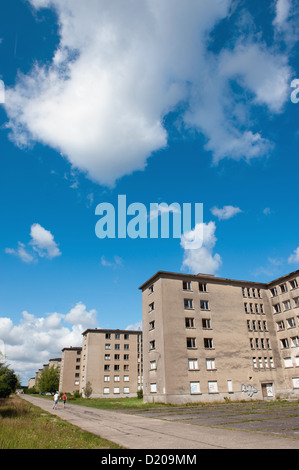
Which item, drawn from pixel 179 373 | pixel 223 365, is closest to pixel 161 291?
pixel 179 373

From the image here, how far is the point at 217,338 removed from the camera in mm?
40406

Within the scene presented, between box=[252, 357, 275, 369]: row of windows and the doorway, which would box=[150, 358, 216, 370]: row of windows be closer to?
box=[252, 357, 275, 369]: row of windows

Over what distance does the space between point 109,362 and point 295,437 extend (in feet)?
231

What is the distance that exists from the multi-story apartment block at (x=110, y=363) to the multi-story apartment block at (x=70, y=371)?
19334 millimetres

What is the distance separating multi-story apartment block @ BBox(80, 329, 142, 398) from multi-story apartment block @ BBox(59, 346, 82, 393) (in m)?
19.3

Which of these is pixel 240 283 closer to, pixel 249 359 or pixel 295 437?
pixel 249 359

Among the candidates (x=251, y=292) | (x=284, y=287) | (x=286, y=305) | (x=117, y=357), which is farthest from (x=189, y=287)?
(x=117, y=357)

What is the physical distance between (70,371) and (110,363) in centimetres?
2523

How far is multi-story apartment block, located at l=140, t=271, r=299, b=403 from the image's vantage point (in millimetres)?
36844

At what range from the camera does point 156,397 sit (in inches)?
1425

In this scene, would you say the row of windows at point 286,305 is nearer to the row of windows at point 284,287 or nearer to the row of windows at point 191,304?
the row of windows at point 284,287

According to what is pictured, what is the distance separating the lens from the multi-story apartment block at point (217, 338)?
1451 inches

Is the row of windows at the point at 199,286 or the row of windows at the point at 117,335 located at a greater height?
the row of windows at the point at 199,286

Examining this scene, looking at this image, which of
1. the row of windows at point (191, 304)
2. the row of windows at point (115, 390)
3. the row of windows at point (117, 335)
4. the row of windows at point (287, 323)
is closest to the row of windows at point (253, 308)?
the row of windows at point (287, 323)
